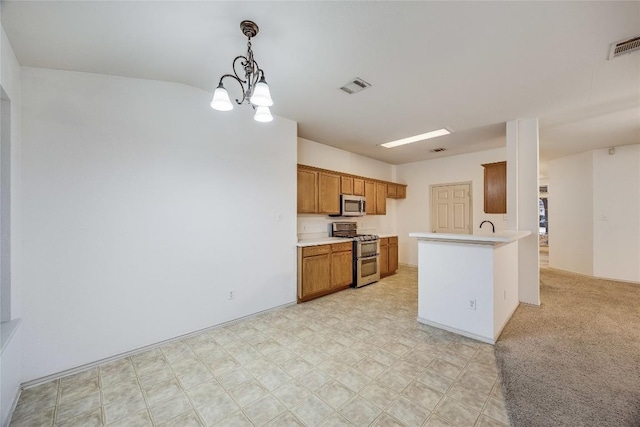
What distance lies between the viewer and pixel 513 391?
1938 mm

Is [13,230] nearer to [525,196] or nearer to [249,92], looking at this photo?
[249,92]

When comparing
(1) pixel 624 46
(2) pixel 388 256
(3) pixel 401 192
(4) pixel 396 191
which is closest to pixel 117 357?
(2) pixel 388 256

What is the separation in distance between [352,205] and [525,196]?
2.76 meters

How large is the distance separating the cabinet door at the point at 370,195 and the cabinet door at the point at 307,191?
1532mm

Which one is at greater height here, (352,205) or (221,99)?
(221,99)

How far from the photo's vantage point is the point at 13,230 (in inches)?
77.9

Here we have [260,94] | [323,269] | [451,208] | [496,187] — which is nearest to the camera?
[260,94]

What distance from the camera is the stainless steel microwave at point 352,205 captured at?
4.91 m

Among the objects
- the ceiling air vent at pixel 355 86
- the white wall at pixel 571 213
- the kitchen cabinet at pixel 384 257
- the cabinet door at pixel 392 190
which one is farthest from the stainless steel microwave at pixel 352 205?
the white wall at pixel 571 213

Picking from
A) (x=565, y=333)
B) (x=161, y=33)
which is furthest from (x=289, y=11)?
(x=565, y=333)

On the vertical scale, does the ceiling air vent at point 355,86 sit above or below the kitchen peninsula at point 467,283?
above

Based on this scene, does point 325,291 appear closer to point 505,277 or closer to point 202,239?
point 202,239

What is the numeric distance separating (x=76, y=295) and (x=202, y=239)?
1.14 meters

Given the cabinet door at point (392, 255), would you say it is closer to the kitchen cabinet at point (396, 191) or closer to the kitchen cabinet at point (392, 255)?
the kitchen cabinet at point (392, 255)
